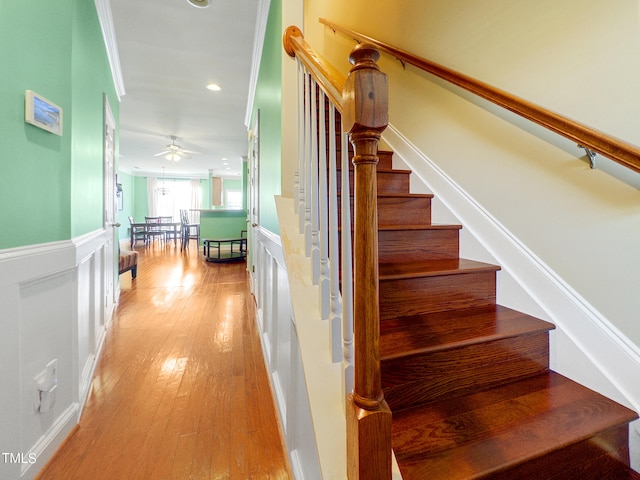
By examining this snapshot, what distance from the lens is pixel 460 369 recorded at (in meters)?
0.94

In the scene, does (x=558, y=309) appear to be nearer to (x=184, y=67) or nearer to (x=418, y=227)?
(x=418, y=227)

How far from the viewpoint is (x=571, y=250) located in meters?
1.10

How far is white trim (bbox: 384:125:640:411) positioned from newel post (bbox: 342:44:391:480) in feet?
2.94

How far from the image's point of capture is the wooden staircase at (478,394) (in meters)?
0.73

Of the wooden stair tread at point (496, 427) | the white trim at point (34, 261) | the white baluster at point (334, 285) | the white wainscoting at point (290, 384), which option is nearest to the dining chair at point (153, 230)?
the white trim at point (34, 261)

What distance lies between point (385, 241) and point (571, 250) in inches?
28.0

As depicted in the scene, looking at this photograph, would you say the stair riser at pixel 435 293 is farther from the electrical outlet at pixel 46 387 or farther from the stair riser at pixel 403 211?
the electrical outlet at pixel 46 387

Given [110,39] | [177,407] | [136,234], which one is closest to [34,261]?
[177,407]

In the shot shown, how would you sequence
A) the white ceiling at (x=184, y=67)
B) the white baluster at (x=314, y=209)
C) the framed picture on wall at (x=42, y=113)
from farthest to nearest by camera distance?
the white ceiling at (x=184, y=67)
the framed picture on wall at (x=42, y=113)
the white baluster at (x=314, y=209)

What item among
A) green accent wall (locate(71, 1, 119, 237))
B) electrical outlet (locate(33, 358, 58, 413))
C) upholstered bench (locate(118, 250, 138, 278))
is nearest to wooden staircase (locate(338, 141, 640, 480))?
electrical outlet (locate(33, 358, 58, 413))

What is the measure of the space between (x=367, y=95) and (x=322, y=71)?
356 mm

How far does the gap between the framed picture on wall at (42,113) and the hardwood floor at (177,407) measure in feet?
4.78

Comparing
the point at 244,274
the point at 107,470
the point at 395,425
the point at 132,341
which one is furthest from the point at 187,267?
the point at 395,425

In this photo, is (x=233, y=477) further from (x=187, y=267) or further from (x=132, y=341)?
(x=187, y=267)
